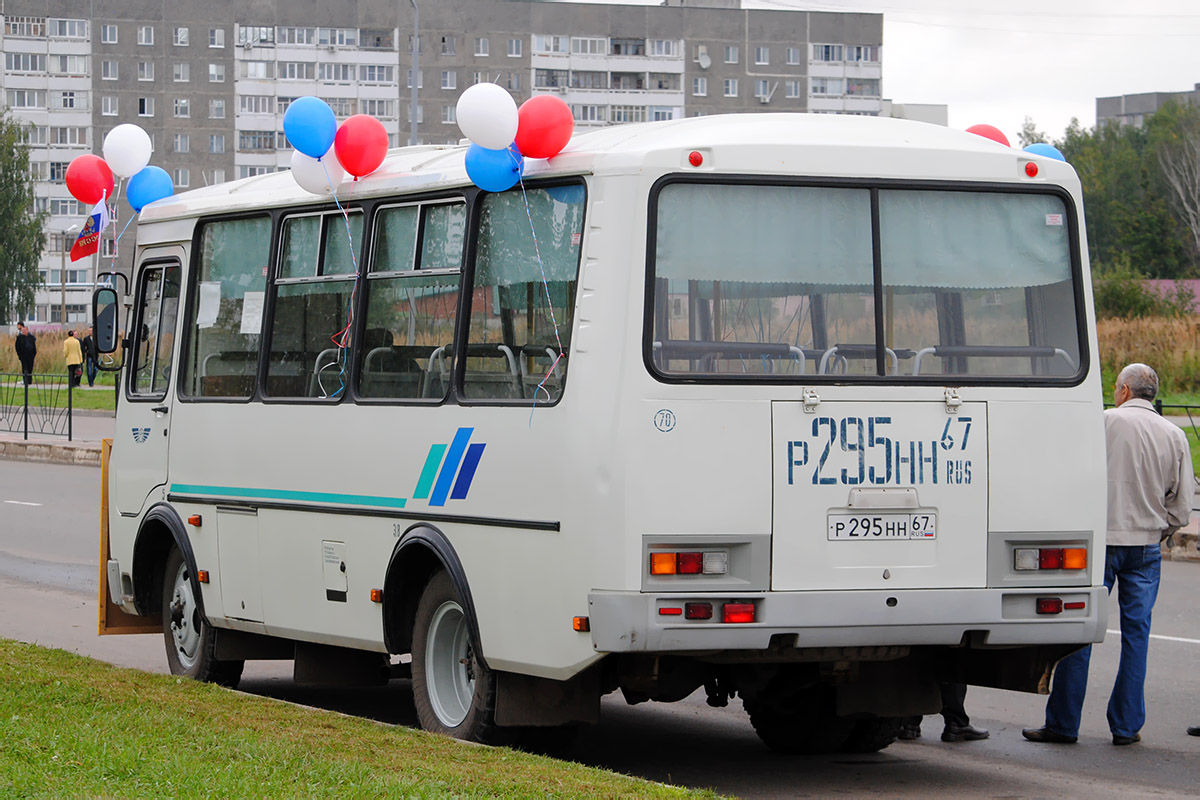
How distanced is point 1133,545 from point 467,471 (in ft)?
11.1

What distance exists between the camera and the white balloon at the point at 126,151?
1122 cm

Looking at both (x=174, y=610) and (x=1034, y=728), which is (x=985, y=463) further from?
(x=174, y=610)

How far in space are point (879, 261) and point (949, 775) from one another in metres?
2.35

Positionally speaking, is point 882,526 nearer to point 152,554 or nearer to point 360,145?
point 360,145

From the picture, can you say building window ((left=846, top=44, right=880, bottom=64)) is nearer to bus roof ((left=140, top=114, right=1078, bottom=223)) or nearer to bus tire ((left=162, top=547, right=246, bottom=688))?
bus tire ((left=162, top=547, right=246, bottom=688))

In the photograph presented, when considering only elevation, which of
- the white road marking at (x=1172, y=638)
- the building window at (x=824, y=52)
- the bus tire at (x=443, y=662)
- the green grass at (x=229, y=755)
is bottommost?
the green grass at (x=229, y=755)

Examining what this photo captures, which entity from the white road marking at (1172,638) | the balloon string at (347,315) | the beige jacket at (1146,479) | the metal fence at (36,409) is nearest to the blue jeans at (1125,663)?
the beige jacket at (1146,479)

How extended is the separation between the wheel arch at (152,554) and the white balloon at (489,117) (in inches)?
148

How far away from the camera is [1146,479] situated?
9.09 m

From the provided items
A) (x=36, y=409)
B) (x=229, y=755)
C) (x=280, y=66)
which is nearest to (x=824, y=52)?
(x=280, y=66)

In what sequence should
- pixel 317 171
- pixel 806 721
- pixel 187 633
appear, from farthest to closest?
pixel 187 633
pixel 317 171
pixel 806 721

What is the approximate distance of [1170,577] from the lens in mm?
15922

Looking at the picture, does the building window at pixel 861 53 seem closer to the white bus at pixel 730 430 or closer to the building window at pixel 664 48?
the building window at pixel 664 48

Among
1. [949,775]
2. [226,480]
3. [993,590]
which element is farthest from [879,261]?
[226,480]
